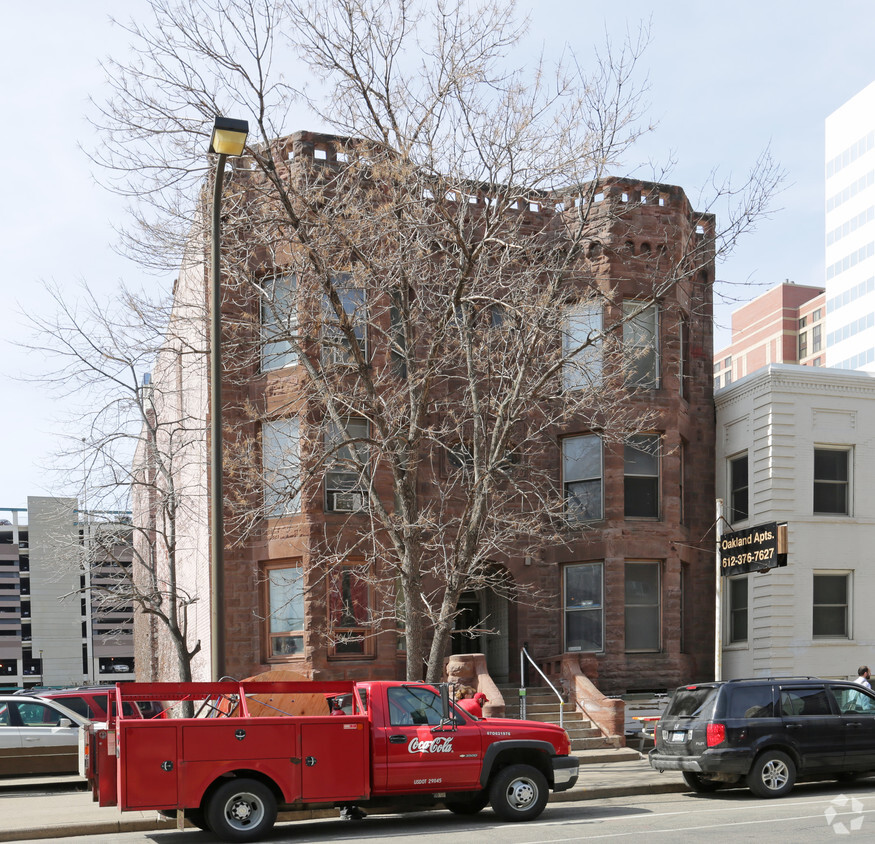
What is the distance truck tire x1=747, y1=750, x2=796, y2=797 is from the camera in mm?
14977

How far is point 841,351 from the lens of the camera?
112 metres

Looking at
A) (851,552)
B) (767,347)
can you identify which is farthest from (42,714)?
(767,347)

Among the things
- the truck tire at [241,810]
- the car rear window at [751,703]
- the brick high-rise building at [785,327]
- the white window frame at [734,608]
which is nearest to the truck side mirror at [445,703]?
the truck tire at [241,810]

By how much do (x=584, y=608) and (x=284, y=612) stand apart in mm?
6612

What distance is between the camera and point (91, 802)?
1659 centimetres

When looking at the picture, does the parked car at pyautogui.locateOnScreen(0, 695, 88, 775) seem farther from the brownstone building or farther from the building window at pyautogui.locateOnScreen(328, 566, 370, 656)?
the building window at pyautogui.locateOnScreen(328, 566, 370, 656)

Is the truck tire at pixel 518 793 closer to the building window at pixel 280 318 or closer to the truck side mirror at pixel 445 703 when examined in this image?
the truck side mirror at pixel 445 703

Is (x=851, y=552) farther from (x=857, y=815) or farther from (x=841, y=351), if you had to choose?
(x=841, y=351)

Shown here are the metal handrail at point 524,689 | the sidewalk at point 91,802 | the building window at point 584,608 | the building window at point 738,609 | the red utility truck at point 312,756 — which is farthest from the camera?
the building window at point 738,609

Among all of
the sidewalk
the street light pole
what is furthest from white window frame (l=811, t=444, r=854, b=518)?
the street light pole

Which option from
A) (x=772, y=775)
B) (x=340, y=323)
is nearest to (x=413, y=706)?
(x=772, y=775)

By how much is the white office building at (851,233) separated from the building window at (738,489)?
8284cm

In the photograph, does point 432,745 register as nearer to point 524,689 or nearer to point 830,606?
point 524,689

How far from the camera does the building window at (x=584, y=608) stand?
82.3 ft
